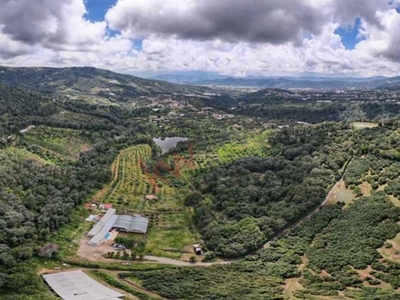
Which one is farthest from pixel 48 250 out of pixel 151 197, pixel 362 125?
pixel 362 125

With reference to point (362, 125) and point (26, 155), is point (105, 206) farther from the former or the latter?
point (362, 125)

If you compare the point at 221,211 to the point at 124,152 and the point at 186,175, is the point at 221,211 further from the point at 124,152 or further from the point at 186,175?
the point at 124,152

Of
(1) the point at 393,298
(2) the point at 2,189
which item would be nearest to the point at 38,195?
(2) the point at 2,189

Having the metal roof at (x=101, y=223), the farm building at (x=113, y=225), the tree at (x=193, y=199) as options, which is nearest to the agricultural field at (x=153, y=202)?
the tree at (x=193, y=199)

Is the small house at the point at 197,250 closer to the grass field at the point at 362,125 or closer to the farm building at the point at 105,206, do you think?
the farm building at the point at 105,206

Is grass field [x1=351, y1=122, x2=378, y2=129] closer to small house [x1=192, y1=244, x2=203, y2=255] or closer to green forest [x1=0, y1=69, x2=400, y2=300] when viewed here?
green forest [x1=0, y1=69, x2=400, y2=300]
